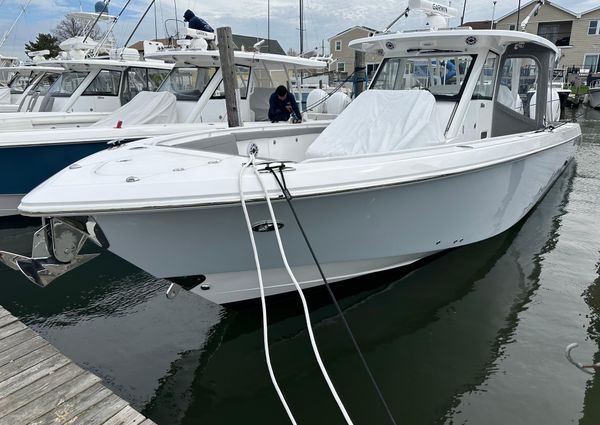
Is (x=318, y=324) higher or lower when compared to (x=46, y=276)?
lower

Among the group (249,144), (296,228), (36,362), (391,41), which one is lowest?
(36,362)

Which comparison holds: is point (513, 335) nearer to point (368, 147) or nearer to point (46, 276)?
point (368, 147)

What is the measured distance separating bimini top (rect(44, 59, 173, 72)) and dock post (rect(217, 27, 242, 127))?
309 centimetres

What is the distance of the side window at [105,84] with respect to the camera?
927cm

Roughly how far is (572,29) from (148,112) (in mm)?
35108

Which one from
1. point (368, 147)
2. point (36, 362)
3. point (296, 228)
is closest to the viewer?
point (36, 362)

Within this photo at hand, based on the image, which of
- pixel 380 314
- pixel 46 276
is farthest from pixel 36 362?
pixel 380 314

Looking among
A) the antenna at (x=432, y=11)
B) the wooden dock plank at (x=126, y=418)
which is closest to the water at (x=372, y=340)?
the wooden dock plank at (x=126, y=418)

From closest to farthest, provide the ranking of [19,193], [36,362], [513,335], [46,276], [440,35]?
[36,362]
[46,276]
[513,335]
[440,35]
[19,193]

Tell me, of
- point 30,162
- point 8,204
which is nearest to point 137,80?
point 30,162

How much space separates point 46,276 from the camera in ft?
10.5

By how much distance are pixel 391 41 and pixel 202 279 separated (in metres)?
3.64

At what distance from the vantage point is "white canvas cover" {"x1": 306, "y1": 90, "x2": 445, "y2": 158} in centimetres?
421

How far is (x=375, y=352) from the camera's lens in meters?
3.72
